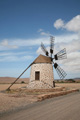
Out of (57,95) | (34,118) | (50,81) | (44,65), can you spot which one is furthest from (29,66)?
(34,118)

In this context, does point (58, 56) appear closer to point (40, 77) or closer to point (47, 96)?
point (40, 77)

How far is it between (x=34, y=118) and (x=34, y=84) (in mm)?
15450

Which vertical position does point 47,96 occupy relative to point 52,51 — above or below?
below

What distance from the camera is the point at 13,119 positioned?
6207 millimetres

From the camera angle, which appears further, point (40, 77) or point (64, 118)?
point (40, 77)

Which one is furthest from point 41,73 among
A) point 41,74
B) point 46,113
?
point 46,113

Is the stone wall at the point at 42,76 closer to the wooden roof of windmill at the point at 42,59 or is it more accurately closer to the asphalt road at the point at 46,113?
the wooden roof of windmill at the point at 42,59

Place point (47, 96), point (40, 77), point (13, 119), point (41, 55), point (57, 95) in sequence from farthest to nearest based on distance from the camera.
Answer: point (41, 55), point (40, 77), point (57, 95), point (47, 96), point (13, 119)

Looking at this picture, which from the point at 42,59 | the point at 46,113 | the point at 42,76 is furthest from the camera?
the point at 42,59

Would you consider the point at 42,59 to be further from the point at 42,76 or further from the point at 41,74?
the point at 42,76

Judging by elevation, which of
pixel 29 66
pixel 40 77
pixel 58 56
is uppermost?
pixel 58 56

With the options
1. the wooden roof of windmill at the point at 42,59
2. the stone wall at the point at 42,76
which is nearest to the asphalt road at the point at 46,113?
the stone wall at the point at 42,76

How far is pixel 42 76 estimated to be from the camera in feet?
71.0

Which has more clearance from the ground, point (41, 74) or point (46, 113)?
point (41, 74)
